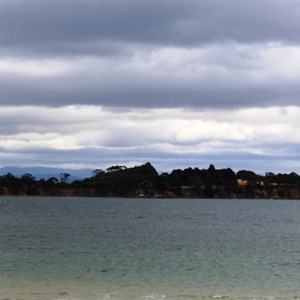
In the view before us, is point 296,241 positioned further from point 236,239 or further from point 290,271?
point 290,271

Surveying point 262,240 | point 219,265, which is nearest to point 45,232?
point 262,240

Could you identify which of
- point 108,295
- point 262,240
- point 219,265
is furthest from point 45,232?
point 108,295

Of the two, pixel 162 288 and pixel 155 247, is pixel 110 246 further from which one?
pixel 162 288

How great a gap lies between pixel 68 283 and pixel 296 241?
44.2 m

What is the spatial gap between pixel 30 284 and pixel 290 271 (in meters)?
18.3

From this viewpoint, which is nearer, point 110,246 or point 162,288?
point 162,288

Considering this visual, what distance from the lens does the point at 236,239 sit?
2931 inches

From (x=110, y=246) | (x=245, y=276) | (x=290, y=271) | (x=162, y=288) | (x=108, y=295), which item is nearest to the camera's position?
(x=108, y=295)

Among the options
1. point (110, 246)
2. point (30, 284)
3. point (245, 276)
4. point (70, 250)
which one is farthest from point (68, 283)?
point (110, 246)

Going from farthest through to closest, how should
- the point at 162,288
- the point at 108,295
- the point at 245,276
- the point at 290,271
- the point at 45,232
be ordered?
1. the point at 45,232
2. the point at 290,271
3. the point at 245,276
4. the point at 162,288
5. the point at 108,295

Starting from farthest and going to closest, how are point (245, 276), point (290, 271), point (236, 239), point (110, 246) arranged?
point (236, 239)
point (110, 246)
point (290, 271)
point (245, 276)

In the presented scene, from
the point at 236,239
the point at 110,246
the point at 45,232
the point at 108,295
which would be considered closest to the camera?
the point at 108,295

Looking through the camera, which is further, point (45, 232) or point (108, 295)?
point (45, 232)

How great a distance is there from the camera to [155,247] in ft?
200
